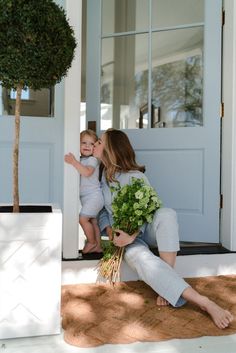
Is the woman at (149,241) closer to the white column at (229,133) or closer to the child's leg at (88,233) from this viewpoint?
the child's leg at (88,233)

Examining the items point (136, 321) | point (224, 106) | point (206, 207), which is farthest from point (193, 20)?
point (136, 321)

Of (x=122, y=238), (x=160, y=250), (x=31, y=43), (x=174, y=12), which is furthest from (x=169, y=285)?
(x=174, y=12)

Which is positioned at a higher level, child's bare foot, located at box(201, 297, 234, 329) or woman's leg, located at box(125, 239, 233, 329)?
woman's leg, located at box(125, 239, 233, 329)

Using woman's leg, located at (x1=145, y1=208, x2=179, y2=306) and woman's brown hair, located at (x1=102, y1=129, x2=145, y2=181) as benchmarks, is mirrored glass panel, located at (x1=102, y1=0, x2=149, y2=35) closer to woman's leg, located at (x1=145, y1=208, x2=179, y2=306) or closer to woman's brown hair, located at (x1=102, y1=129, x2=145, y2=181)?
woman's brown hair, located at (x1=102, y1=129, x2=145, y2=181)

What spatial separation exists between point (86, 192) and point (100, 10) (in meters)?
1.44

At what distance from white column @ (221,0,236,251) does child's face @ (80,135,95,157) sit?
89 centimetres

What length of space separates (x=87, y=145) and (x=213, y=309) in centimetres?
128

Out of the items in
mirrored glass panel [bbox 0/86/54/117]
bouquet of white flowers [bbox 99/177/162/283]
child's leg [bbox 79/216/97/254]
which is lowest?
child's leg [bbox 79/216/97/254]

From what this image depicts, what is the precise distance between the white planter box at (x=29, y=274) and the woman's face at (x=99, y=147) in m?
0.85

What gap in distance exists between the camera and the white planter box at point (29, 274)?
1588 millimetres

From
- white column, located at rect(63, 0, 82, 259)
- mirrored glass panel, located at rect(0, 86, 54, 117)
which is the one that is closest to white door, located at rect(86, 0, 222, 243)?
mirrored glass panel, located at rect(0, 86, 54, 117)

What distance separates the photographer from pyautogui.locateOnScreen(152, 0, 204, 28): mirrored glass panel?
2.77 metres

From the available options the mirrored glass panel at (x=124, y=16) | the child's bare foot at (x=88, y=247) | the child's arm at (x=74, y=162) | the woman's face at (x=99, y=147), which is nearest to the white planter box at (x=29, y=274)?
the child's arm at (x=74, y=162)

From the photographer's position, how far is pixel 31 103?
269 cm
